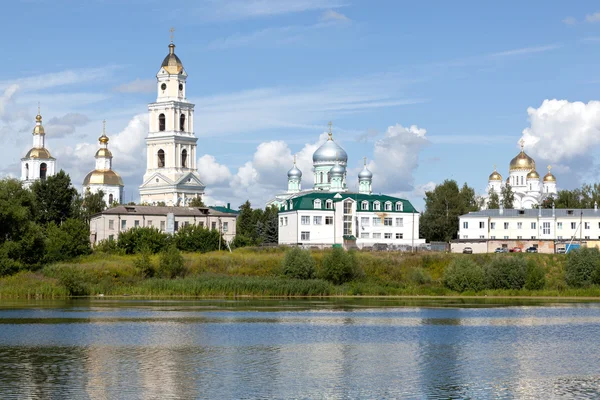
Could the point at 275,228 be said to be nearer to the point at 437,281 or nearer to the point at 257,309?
the point at 437,281

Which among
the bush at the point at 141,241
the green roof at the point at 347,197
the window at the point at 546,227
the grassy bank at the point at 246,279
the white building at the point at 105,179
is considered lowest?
the grassy bank at the point at 246,279

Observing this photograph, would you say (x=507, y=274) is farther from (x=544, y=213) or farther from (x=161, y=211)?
(x=161, y=211)

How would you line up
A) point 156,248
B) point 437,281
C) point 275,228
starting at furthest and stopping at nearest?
point 275,228, point 156,248, point 437,281

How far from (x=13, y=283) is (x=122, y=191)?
7710 centimetres

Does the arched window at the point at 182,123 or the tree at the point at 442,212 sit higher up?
the arched window at the point at 182,123

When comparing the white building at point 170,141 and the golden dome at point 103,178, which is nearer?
the white building at point 170,141

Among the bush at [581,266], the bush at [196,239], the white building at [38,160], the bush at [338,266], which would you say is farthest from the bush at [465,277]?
the white building at [38,160]

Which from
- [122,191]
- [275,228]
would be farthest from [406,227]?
[122,191]

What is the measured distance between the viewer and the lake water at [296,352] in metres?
30.9

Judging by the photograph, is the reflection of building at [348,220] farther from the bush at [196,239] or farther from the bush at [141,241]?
the bush at [141,241]

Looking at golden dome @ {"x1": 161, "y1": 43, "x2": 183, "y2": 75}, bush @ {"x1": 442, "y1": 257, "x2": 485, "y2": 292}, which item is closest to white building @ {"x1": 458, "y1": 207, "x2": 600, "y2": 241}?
bush @ {"x1": 442, "y1": 257, "x2": 485, "y2": 292}

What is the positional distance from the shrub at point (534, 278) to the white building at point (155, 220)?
33.2 metres

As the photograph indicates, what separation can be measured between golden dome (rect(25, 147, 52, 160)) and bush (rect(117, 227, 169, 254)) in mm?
73170

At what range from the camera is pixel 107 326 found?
4822 centimetres
